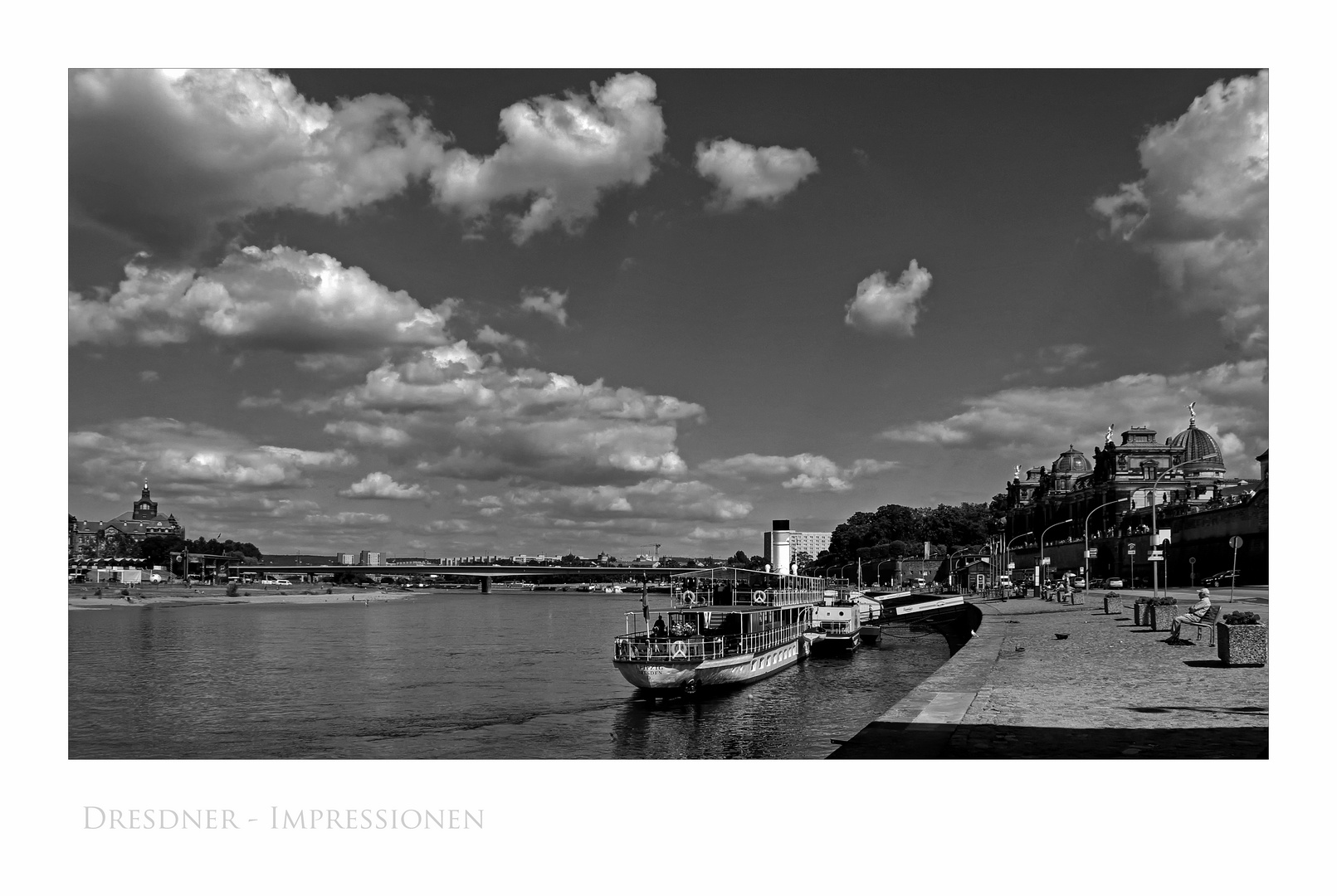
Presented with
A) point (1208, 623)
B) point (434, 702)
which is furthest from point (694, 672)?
point (1208, 623)

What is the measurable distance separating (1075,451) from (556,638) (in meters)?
131

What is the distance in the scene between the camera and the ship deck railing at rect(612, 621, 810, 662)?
4034cm

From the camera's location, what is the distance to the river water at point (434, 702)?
30.2m

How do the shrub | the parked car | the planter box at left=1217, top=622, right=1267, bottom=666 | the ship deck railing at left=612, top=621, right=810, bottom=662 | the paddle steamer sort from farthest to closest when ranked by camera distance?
the parked car
the ship deck railing at left=612, top=621, right=810, bottom=662
the paddle steamer
the shrub
the planter box at left=1217, top=622, right=1267, bottom=666

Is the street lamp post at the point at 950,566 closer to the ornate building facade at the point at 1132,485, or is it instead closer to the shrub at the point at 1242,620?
the ornate building facade at the point at 1132,485

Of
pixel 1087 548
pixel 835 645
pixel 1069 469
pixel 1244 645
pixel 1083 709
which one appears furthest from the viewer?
pixel 1069 469

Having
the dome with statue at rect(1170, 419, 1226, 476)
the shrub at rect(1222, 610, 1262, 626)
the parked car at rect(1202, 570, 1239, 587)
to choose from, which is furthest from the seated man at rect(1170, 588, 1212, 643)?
the dome with statue at rect(1170, 419, 1226, 476)

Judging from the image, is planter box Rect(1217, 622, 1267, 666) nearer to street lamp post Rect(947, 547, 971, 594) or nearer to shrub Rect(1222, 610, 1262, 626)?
shrub Rect(1222, 610, 1262, 626)

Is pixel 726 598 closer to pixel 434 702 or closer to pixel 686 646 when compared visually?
pixel 686 646

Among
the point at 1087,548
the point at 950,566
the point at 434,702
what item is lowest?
the point at 950,566

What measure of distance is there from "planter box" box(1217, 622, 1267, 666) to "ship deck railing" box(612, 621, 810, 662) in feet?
63.5

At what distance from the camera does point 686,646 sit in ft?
135

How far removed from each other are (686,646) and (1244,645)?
20947mm

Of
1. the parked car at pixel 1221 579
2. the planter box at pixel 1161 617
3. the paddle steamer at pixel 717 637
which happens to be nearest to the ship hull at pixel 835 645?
the paddle steamer at pixel 717 637
